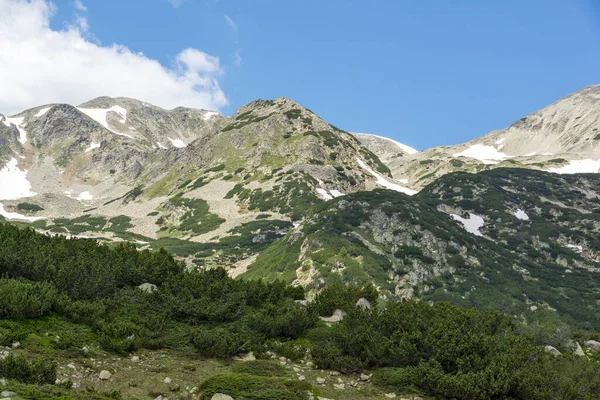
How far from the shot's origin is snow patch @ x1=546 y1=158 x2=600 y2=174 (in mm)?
182375

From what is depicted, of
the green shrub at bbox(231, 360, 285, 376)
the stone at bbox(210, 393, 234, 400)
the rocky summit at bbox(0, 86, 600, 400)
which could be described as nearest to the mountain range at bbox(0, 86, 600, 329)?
the rocky summit at bbox(0, 86, 600, 400)

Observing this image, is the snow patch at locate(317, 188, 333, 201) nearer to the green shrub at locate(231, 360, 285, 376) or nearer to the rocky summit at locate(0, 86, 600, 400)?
the rocky summit at locate(0, 86, 600, 400)

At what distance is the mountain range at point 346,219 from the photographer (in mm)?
60000

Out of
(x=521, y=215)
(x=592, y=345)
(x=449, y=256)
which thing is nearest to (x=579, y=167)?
(x=521, y=215)

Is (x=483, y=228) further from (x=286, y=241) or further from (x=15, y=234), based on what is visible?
(x=15, y=234)

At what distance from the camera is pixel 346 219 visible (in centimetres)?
7556

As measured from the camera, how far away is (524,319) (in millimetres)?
52938

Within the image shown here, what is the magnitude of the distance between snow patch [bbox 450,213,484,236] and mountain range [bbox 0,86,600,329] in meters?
0.68

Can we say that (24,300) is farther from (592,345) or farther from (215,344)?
(592,345)

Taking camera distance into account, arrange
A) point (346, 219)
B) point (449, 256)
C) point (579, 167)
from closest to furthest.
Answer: point (449, 256), point (346, 219), point (579, 167)

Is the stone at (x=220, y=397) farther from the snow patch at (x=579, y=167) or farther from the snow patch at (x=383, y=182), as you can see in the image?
the snow patch at (x=579, y=167)

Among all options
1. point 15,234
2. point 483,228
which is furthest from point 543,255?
point 15,234

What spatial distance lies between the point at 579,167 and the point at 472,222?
113867mm

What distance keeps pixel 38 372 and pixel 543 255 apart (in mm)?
98646
